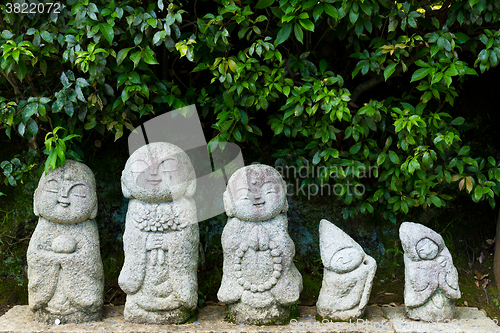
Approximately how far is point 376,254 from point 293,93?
6.59 feet

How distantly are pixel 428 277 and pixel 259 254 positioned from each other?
1.41 meters

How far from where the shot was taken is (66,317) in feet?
13.5

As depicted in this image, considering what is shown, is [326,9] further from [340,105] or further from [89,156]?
[89,156]

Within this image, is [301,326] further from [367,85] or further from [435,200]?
[367,85]

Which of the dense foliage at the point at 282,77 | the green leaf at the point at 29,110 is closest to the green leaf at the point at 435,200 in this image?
the dense foliage at the point at 282,77

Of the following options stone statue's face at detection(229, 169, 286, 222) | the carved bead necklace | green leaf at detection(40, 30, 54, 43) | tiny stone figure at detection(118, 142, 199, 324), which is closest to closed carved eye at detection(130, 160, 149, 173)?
tiny stone figure at detection(118, 142, 199, 324)

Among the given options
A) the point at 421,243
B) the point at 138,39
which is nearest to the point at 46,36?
the point at 138,39

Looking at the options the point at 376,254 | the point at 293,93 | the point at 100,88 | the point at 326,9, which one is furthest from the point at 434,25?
the point at 100,88

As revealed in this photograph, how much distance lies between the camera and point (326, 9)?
3834 mm

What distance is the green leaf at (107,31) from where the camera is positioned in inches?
154

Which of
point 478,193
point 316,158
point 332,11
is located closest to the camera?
A: point 332,11

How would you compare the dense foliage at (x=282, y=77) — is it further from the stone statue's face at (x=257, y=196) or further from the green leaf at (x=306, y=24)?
the stone statue's face at (x=257, y=196)

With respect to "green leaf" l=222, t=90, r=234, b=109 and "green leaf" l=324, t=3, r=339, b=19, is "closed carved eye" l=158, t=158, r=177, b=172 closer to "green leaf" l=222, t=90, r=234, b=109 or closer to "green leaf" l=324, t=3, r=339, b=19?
"green leaf" l=222, t=90, r=234, b=109

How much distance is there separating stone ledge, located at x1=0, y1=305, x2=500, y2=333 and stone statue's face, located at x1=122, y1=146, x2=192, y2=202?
110 centimetres
